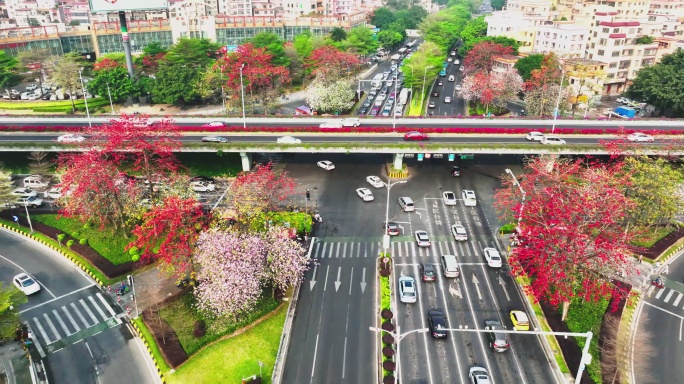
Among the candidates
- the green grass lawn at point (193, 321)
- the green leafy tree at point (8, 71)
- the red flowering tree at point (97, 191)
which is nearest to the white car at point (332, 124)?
the red flowering tree at point (97, 191)

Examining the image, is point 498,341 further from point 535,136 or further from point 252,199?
point 535,136

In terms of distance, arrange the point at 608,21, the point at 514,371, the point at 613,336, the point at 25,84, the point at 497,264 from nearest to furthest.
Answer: the point at 514,371
the point at 613,336
the point at 497,264
the point at 608,21
the point at 25,84

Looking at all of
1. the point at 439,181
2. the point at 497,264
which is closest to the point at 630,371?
the point at 497,264

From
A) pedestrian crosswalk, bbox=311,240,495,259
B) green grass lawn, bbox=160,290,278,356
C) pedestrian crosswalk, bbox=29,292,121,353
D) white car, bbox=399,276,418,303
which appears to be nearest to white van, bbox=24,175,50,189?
pedestrian crosswalk, bbox=29,292,121,353

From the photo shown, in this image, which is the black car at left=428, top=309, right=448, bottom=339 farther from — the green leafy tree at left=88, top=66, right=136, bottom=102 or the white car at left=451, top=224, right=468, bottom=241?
the green leafy tree at left=88, top=66, right=136, bottom=102

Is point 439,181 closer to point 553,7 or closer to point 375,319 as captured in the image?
point 375,319
